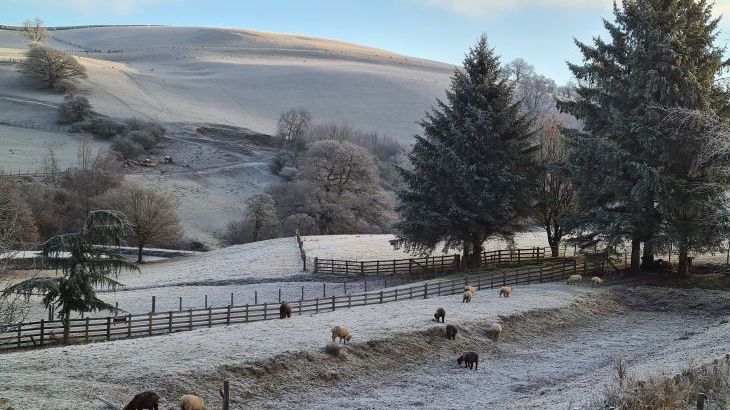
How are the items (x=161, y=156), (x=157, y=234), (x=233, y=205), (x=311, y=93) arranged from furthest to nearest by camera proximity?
(x=311, y=93) < (x=161, y=156) < (x=233, y=205) < (x=157, y=234)

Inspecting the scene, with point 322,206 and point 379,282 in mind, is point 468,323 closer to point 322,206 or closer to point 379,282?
point 379,282

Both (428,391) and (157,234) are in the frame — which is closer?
(428,391)

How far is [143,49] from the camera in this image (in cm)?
19175

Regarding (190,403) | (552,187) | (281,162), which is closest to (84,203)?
(281,162)

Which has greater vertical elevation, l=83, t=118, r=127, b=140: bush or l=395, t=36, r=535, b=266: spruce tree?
l=83, t=118, r=127, b=140: bush

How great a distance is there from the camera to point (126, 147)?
91125mm

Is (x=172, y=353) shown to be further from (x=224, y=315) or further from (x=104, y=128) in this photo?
(x=104, y=128)

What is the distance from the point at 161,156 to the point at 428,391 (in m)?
82.2

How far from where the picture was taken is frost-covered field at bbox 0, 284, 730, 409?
1700 cm

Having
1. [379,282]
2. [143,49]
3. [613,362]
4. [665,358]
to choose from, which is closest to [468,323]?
[613,362]

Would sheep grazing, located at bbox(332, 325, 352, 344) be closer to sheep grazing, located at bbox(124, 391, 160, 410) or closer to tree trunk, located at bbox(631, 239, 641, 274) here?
sheep grazing, located at bbox(124, 391, 160, 410)

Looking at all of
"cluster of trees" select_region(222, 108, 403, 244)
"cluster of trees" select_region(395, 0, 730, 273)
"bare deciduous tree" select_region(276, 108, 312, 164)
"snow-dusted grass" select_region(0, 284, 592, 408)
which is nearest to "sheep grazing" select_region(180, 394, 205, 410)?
"snow-dusted grass" select_region(0, 284, 592, 408)

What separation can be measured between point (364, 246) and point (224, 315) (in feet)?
82.0

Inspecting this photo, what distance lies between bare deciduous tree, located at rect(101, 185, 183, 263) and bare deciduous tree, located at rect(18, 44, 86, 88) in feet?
208
